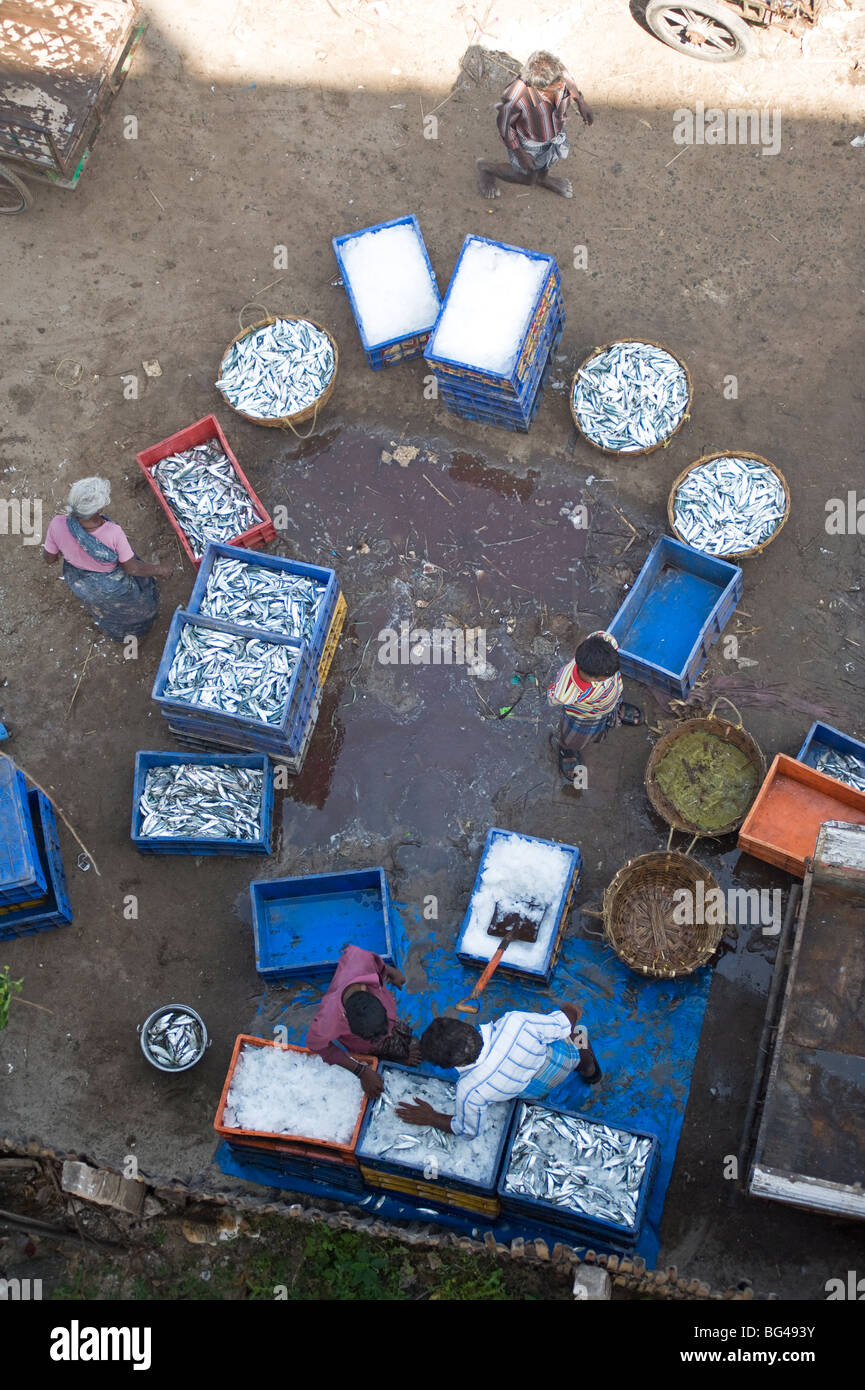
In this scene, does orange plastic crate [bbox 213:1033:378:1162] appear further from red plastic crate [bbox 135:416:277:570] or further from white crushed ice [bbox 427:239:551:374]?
white crushed ice [bbox 427:239:551:374]

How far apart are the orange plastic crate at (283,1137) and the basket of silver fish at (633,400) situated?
500cm

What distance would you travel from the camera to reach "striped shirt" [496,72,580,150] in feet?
30.0

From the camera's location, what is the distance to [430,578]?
30.0 ft

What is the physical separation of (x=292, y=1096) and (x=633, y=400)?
5.70 m

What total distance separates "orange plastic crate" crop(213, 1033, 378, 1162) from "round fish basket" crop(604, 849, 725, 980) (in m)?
1.91

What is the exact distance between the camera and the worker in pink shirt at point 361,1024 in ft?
21.6

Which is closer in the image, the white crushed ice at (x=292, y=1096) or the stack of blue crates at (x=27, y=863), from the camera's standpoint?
the white crushed ice at (x=292, y=1096)

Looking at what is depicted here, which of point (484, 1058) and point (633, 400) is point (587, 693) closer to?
point (484, 1058)

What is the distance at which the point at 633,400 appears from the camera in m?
9.05

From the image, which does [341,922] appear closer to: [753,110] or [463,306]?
[463,306]

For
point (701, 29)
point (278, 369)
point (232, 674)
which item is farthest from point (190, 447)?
point (701, 29)

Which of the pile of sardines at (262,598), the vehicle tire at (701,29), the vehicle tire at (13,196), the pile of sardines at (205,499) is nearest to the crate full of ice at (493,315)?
the pile of sardines at (205,499)

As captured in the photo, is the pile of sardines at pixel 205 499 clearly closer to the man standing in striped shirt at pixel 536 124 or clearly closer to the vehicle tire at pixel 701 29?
the man standing in striped shirt at pixel 536 124


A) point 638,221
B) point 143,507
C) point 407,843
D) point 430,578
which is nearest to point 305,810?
point 407,843
